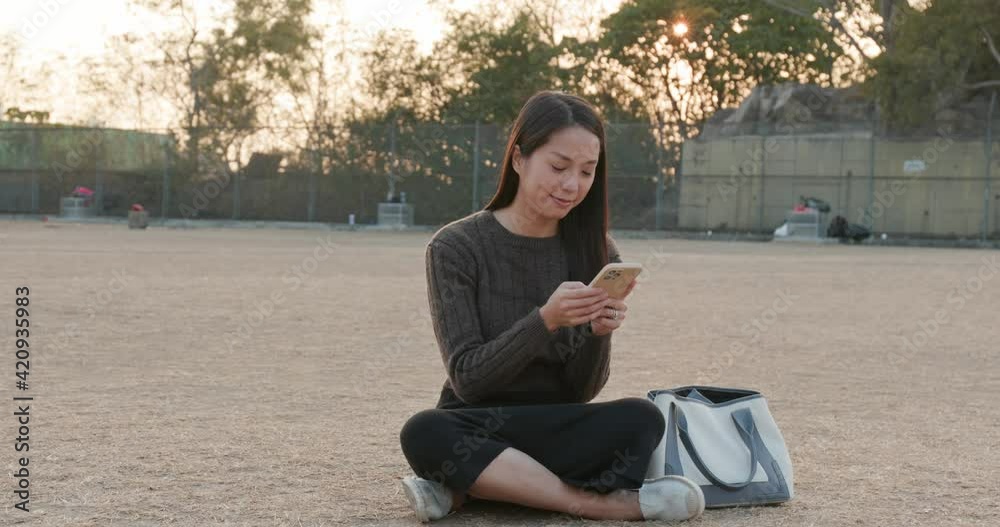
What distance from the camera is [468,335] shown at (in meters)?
3.47

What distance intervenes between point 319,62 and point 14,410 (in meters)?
37.3

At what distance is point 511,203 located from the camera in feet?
12.2

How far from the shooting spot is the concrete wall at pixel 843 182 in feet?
98.3

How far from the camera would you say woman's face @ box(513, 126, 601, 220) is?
3.49 m

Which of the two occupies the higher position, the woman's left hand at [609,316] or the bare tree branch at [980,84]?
the bare tree branch at [980,84]

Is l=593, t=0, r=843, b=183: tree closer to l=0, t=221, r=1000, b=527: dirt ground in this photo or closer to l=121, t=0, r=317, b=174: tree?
l=121, t=0, r=317, b=174: tree

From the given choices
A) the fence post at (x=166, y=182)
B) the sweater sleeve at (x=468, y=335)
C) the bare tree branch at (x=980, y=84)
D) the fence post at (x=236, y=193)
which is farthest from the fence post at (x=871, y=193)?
the sweater sleeve at (x=468, y=335)

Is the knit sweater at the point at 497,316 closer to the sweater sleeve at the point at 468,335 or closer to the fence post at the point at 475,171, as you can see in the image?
the sweater sleeve at the point at 468,335

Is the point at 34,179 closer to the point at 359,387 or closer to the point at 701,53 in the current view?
the point at 701,53

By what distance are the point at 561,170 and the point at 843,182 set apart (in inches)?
1121

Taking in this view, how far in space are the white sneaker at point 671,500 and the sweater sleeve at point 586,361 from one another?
30cm

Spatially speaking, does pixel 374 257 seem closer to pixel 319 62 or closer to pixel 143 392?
pixel 143 392

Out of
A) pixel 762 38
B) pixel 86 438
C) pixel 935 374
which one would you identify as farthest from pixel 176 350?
pixel 762 38

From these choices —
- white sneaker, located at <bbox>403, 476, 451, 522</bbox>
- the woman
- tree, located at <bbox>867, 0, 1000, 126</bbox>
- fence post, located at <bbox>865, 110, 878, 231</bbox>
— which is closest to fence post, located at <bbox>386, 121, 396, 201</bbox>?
fence post, located at <bbox>865, 110, 878, 231</bbox>
